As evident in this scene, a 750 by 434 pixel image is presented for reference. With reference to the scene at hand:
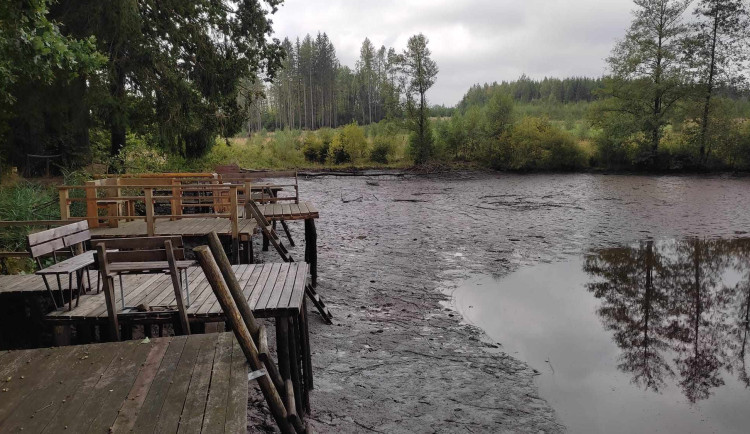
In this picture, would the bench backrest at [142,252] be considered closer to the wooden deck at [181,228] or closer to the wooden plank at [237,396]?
the wooden plank at [237,396]

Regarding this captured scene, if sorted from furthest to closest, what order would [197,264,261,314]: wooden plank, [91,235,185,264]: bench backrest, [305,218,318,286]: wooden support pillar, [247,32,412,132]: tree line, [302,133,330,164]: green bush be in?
[247,32,412,132]: tree line
[302,133,330,164]: green bush
[305,218,318,286]: wooden support pillar
[197,264,261,314]: wooden plank
[91,235,185,264]: bench backrest

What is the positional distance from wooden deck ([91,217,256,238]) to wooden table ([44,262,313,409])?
2.26 m

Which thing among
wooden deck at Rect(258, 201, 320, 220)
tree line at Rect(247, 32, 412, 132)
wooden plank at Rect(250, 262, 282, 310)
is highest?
tree line at Rect(247, 32, 412, 132)

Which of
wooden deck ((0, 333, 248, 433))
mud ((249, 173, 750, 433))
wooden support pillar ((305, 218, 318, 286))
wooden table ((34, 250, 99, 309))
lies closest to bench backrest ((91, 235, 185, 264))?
wooden table ((34, 250, 99, 309))

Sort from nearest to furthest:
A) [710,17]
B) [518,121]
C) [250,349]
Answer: [250,349]
[710,17]
[518,121]

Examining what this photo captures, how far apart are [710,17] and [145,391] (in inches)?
1390

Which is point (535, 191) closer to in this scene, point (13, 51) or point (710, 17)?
point (710, 17)

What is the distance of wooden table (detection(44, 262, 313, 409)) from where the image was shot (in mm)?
4102

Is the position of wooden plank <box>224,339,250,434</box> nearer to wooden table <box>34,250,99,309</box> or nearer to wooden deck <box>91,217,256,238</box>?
wooden table <box>34,250,99,309</box>

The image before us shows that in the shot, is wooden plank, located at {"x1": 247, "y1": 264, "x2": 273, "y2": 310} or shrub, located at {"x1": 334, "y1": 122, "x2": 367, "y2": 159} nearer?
wooden plank, located at {"x1": 247, "y1": 264, "x2": 273, "y2": 310}

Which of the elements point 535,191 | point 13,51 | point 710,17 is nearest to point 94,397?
point 13,51

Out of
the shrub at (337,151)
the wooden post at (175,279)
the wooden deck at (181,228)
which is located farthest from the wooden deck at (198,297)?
the shrub at (337,151)

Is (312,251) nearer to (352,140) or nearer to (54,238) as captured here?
(54,238)

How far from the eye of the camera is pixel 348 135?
3453 cm
